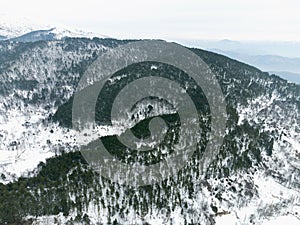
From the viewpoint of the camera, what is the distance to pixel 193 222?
382 ft

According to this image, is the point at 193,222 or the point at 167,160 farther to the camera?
the point at 167,160

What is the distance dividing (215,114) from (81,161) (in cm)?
9336

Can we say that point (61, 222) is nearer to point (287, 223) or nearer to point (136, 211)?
point (136, 211)

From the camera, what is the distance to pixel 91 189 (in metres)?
114

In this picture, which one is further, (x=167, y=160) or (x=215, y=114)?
(x=215, y=114)

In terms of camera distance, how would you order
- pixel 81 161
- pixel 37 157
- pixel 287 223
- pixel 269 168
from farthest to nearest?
pixel 37 157
pixel 269 168
pixel 81 161
pixel 287 223

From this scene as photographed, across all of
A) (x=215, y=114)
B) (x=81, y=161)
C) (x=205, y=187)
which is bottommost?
(x=205, y=187)

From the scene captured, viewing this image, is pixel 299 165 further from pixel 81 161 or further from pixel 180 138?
pixel 81 161

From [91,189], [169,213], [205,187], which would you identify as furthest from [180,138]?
[91,189]

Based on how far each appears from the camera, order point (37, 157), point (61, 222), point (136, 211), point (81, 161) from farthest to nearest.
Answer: point (37, 157) < point (81, 161) < point (136, 211) < point (61, 222)

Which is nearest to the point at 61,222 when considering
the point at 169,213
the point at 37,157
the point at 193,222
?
the point at 169,213

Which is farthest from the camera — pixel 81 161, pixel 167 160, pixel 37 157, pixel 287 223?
pixel 37 157

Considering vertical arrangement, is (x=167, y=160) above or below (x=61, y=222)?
above

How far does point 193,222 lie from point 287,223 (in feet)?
131
